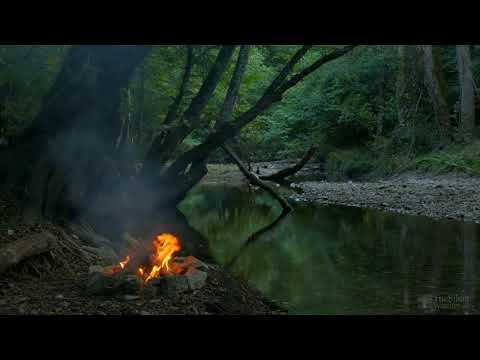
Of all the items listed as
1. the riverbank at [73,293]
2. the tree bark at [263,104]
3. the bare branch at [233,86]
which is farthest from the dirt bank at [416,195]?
the riverbank at [73,293]

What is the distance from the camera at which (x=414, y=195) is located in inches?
683

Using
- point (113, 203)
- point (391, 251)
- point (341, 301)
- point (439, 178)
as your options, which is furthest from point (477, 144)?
point (341, 301)

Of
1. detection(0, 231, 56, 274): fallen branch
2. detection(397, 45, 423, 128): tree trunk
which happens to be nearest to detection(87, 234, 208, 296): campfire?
detection(0, 231, 56, 274): fallen branch

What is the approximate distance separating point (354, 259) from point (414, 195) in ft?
26.2

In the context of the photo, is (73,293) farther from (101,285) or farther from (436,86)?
(436,86)

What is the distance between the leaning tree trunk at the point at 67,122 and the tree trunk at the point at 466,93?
642 inches

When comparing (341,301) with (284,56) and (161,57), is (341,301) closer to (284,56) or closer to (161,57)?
(284,56)

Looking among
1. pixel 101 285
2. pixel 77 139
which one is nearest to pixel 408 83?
pixel 77 139

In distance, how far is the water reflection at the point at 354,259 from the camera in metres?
7.28

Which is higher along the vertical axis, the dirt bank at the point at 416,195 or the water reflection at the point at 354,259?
the dirt bank at the point at 416,195

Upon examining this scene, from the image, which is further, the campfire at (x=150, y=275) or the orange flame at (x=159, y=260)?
the orange flame at (x=159, y=260)

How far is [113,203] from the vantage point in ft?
40.7

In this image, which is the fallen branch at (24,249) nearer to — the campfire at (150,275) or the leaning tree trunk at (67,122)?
the campfire at (150,275)
